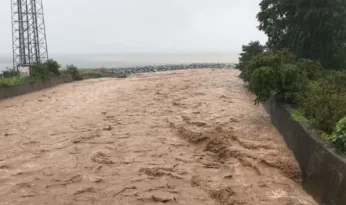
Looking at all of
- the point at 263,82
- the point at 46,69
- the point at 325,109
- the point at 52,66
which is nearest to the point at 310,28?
the point at 263,82

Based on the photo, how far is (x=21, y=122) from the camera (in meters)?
13.4

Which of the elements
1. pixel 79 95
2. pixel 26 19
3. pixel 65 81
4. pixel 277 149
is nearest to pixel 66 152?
pixel 277 149

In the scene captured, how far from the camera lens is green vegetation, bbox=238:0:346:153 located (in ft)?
25.6

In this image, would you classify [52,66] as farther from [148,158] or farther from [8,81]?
[148,158]

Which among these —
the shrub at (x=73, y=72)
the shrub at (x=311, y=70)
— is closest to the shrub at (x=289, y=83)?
the shrub at (x=311, y=70)

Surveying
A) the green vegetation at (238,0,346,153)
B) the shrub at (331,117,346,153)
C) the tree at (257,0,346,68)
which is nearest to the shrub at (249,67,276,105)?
the green vegetation at (238,0,346,153)

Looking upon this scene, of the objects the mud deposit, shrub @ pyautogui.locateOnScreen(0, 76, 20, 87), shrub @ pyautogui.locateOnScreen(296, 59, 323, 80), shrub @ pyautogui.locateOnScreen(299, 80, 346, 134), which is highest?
shrub @ pyautogui.locateOnScreen(296, 59, 323, 80)

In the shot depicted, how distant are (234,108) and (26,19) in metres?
24.6

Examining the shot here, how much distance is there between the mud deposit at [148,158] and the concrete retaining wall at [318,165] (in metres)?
0.24

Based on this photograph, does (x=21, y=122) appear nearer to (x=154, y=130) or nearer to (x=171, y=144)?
(x=154, y=130)

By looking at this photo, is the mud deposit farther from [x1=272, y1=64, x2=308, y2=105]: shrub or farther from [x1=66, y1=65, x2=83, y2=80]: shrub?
[x1=66, y1=65, x2=83, y2=80]: shrub

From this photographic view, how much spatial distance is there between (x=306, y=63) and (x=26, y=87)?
1594 centimetres

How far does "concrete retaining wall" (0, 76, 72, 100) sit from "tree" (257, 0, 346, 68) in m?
13.9

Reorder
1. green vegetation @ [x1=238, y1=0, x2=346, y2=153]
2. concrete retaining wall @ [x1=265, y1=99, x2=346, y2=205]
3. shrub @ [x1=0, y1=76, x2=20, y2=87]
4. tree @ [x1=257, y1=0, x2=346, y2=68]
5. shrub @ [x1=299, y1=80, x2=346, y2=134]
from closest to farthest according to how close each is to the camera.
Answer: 1. concrete retaining wall @ [x1=265, y1=99, x2=346, y2=205]
2. shrub @ [x1=299, y1=80, x2=346, y2=134]
3. green vegetation @ [x1=238, y1=0, x2=346, y2=153]
4. tree @ [x1=257, y1=0, x2=346, y2=68]
5. shrub @ [x1=0, y1=76, x2=20, y2=87]
